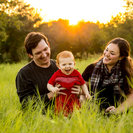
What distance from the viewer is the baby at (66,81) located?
9.45 ft

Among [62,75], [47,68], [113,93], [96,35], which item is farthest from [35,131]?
[96,35]

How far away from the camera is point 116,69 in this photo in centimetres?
375

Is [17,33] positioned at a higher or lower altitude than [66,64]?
higher

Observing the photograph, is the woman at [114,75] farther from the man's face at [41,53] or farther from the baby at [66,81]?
the man's face at [41,53]

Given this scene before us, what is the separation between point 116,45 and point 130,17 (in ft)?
Result: 78.1

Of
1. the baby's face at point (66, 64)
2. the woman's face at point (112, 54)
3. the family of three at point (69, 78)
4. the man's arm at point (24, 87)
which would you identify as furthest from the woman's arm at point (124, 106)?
the man's arm at point (24, 87)

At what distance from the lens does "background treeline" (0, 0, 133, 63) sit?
2609 cm

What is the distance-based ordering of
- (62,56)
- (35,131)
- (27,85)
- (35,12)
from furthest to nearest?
1. (35,12)
2. (27,85)
3. (62,56)
4. (35,131)

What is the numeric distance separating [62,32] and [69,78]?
27024mm

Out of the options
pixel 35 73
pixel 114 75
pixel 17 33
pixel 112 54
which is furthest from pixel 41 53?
pixel 17 33

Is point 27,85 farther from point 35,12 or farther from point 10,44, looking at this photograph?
point 35,12

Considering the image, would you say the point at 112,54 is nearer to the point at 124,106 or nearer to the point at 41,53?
the point at 124,106

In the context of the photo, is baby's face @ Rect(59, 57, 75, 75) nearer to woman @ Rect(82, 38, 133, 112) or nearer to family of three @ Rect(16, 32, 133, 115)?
family of three @ Rect(16, 32, 133, 115)

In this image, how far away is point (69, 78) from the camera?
118 inches
